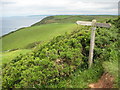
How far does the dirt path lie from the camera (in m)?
8.08

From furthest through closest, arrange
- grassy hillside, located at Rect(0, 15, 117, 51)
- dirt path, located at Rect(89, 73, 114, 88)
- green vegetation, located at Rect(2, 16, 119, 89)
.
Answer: grassy hillside, located at Rect(0, 15, 117, 51) → green vegetation, located at Rect(2, 16, 119, 89) → dirt path, located at Rect(89, 73, 114, 88)

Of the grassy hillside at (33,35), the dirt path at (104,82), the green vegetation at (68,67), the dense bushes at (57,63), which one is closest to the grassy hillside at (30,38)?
the grassy hillside at (33,35)

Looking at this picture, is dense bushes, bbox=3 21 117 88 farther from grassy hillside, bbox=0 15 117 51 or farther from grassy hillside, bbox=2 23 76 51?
grassy hillside, bbox=2 23 76 51

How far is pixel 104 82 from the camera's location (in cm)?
840

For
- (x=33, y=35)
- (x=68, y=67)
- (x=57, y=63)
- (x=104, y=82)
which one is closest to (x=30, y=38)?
(x=33, y=35)

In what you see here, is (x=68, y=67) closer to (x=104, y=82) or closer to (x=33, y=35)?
(x=104, y=82)

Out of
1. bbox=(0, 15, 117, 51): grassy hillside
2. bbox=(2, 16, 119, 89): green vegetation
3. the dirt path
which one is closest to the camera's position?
the dirt path

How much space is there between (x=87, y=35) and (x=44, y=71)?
4499mm

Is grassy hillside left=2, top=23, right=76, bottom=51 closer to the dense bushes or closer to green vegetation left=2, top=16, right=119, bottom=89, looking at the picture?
the dense bushes

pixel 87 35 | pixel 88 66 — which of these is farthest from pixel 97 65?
pixel 87 35

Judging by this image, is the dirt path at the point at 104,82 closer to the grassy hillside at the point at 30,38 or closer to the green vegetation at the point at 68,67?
the green vegetation at the point at 68,67

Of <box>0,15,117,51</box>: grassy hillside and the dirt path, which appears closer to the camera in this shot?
the dirt path

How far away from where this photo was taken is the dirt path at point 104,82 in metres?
8.08

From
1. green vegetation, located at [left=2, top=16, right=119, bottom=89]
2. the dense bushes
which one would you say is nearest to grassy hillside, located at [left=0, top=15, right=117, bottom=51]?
the dense bushes
